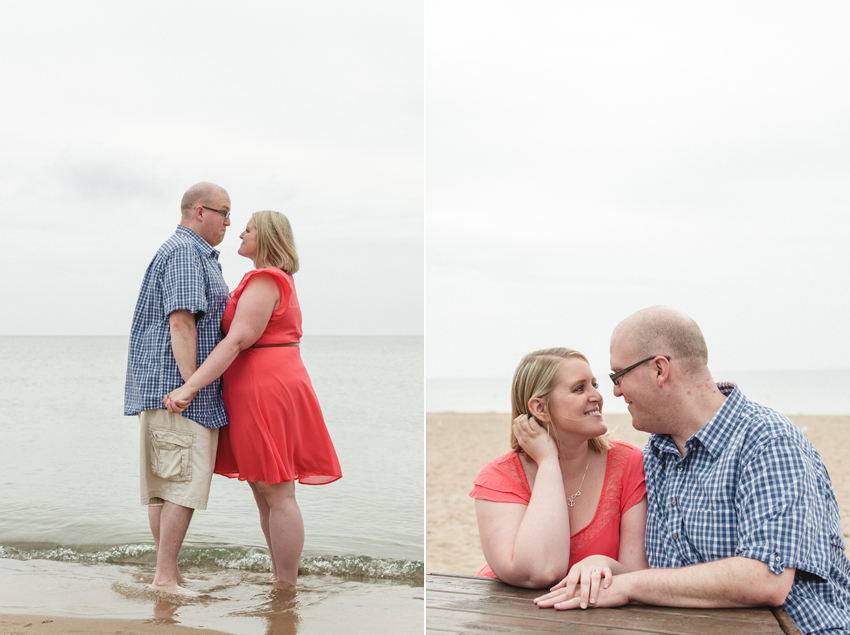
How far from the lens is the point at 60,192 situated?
29.9 meters

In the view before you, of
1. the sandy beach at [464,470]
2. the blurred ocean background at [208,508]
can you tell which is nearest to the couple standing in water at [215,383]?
the blurred ocean background at [208,508]

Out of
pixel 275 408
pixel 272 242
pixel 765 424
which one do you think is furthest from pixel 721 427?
pixel 272 242

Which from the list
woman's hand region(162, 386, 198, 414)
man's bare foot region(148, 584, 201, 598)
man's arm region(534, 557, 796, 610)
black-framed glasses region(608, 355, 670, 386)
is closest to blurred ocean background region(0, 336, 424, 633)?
man's bare foot region(148, 584, 201, 598)

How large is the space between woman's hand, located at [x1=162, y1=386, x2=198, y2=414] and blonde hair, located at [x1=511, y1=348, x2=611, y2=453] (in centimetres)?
158

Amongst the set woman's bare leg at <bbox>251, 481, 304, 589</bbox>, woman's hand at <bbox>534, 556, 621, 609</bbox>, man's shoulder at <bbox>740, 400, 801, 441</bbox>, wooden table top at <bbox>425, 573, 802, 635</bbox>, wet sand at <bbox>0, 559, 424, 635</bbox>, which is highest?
man's shoulder at <bbox>740, 400, 801, 441</bbox>

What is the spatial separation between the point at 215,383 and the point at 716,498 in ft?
7.26

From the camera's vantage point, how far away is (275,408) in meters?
3.09

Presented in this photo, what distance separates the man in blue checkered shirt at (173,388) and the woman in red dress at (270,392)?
0.09 metres

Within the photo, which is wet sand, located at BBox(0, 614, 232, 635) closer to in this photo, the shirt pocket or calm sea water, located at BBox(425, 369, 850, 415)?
the shirt pocket

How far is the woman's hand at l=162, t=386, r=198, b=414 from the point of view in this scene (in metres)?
2.96

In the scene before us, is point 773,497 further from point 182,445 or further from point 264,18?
point 264,18

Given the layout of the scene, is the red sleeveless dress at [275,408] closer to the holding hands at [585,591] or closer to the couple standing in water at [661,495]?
the couple standing in water at [661,495]

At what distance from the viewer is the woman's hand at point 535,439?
1.88 metres

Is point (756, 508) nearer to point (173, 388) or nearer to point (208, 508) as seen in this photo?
point (173, 388)
